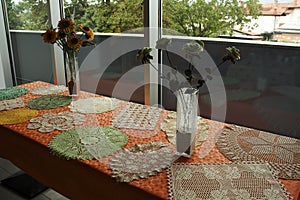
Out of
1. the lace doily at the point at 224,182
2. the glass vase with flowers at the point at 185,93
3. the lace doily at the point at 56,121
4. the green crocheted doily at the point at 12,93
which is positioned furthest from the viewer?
the green crocheted doily at the point at 12,93

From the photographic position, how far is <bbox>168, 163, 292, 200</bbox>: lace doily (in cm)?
93

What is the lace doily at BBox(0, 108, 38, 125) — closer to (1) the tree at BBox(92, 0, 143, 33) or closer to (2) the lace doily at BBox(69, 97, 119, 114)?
(2) the lace doily at BBox(69, 97, 119, 114)

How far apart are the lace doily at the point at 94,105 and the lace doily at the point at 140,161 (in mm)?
592

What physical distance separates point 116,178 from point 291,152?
0.78m

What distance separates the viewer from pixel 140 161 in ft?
3.76

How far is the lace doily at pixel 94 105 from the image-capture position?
1.77 m

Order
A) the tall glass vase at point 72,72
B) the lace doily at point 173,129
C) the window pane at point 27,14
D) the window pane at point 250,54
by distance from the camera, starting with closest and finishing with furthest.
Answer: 1. the lace doily at point 173,129
2. the tall glass vase at point 72,72
3. the window pane at point 250,54
4. the window pane at point 27,14

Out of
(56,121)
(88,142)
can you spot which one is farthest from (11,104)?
(88,142)

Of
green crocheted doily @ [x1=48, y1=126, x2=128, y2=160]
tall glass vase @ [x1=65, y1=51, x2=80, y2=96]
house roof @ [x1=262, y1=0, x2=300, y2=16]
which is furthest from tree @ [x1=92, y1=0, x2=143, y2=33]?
green crocheted doily @ [x1=48, y1=126, x2=128, y2=160]

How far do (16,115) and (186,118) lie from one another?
110cm

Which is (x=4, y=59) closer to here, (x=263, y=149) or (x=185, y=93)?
(x=185, y=93)

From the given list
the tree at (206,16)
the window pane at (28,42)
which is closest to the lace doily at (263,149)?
the tree at (206,16)

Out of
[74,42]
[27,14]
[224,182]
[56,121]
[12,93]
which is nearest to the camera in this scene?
[224,182]

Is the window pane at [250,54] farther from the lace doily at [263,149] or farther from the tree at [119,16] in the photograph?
the lace doily at [263,149]
